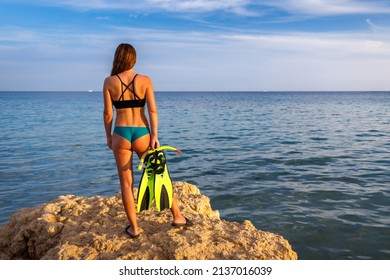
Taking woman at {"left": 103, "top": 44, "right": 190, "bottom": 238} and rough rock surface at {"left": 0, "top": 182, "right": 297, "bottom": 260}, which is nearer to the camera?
rough rock surface at {"left": 0, "top": 182, "right": 297, "bottom": 260}

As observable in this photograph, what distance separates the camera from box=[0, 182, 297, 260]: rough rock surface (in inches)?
174

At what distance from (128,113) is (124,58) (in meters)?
0.68

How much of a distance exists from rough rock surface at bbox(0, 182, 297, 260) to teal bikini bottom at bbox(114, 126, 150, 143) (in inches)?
50.1

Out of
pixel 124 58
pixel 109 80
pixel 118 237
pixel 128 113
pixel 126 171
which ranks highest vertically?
pixel 124 58

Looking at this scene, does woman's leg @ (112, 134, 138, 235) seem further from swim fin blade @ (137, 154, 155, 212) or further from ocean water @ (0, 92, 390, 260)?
ocean water @ (0, 92, 390, 260)

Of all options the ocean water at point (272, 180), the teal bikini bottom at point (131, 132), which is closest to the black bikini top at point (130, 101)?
the teal bikini bottom at point (131, 132)

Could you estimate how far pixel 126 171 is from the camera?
4793mm

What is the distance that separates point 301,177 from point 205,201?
6386 mm

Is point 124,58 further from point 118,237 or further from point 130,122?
point 118,237

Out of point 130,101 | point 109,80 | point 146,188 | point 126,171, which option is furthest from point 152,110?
point 146,188

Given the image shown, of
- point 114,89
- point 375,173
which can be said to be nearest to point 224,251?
point 114,89

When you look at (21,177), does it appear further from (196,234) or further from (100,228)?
(196,234)

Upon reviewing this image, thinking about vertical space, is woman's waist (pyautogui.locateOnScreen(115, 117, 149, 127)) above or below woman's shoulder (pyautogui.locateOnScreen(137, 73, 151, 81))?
below

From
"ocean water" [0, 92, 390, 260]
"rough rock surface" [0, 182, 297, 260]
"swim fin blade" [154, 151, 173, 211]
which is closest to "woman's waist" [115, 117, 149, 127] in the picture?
"swim fin blade" [154, 151, 173, 211]
